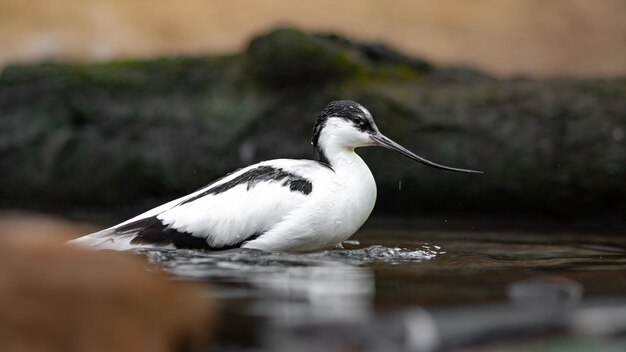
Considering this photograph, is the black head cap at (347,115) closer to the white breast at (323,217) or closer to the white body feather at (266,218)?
the white breast at (323,217)

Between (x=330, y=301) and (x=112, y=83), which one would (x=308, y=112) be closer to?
(x=112, y=83)

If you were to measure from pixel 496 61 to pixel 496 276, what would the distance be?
22.4ft

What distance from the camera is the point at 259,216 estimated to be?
5930 millimetres

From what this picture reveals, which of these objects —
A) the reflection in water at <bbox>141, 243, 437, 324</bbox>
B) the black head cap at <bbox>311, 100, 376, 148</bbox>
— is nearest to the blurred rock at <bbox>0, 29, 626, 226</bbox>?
the black head cap at <bbox>311, 100, 376, 148</bbox>

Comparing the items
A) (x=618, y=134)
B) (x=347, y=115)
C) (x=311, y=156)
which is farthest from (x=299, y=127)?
(x=618, y=134)

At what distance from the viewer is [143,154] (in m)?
9.49

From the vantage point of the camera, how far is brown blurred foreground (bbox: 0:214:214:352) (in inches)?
118

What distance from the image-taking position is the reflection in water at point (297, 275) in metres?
3.82

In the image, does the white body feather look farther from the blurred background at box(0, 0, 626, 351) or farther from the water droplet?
the water droplet

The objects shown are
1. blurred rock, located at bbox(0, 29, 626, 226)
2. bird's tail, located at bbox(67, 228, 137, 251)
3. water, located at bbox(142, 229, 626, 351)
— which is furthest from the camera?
blurred rock, located at bbox(0, 29, 626, 226)

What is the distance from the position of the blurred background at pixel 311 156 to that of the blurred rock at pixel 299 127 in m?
0.02

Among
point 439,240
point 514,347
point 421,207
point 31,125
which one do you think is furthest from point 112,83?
point 514,347

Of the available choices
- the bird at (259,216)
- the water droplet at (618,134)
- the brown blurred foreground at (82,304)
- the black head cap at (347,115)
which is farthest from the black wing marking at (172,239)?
the water droplet at (618,134)

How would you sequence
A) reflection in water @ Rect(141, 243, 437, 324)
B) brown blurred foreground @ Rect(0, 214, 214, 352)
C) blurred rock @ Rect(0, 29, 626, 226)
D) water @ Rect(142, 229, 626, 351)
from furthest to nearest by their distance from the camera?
blurred rock @ Rect(0, 29, 626, 226), reflection in water @ Rect(141, 243, 437, 324), water @ Rect(142, 229, 626, 351), brown blurred foreground @ Rect(0, 214, 214, 352)
